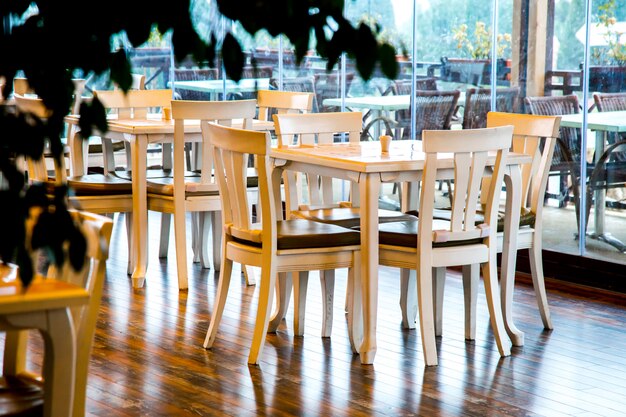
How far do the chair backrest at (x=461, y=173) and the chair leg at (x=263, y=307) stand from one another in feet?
2.03

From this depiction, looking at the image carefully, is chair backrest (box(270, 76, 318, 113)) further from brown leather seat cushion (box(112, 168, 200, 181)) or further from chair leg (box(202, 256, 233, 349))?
chair leg (box(202, 256, 233, 349))

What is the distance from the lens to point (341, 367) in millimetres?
4133

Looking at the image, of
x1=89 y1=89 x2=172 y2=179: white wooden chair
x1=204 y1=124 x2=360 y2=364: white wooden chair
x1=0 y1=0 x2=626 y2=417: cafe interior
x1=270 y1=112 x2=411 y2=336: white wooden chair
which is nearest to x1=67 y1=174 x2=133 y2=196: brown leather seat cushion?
x1=0 y1=0 x2=626 y2=417: cafe interior

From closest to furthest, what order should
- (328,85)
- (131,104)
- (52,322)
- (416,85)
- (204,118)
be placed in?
(52,322)
(204,118)
(131,104)
(416,85)
(328,85)

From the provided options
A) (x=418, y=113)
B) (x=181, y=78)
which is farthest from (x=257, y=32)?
(x=181, y=78)

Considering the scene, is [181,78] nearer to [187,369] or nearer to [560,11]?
[560,11]

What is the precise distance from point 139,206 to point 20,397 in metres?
3.50

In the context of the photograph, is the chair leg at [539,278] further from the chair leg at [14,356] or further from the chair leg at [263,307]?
the chair leg at [14,356]

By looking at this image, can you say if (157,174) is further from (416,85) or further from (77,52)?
(77,52)

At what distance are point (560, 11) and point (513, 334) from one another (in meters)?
2.27

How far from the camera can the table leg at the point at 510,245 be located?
171 inches

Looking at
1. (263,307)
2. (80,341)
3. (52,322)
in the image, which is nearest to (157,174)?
(263,307)

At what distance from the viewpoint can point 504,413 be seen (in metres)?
3.57

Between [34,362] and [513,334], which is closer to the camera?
[34,362]
